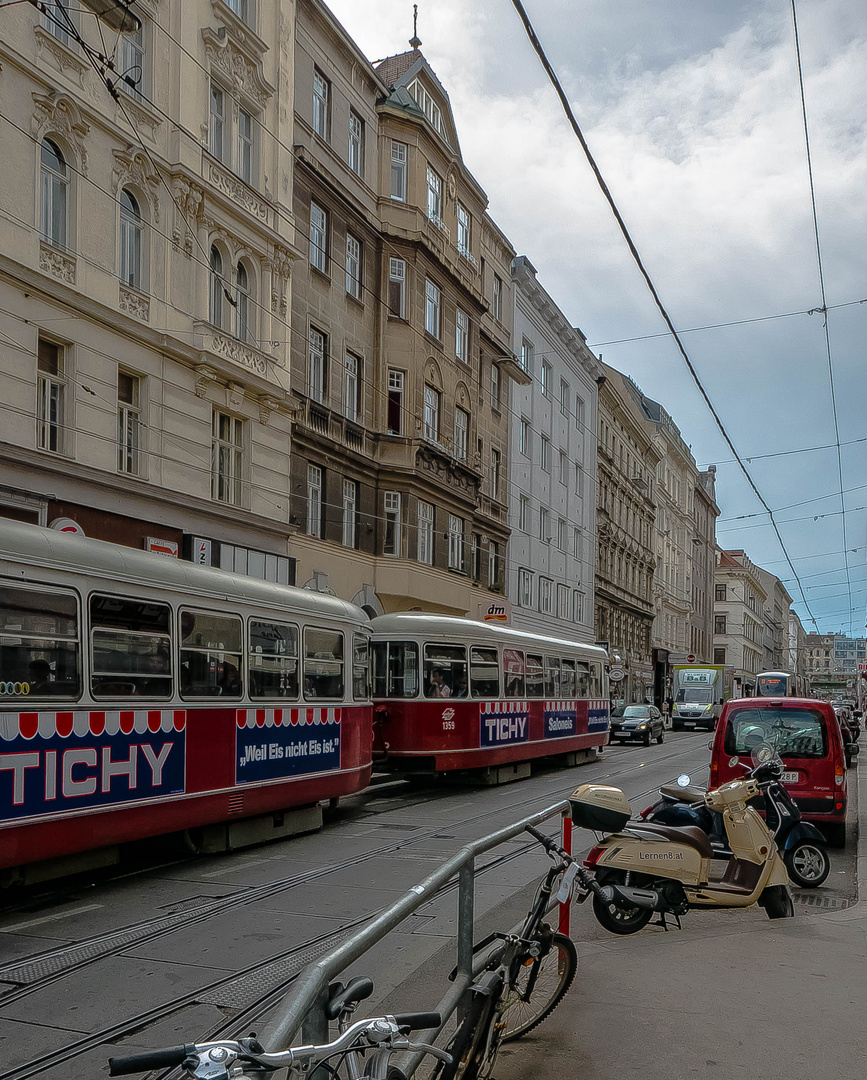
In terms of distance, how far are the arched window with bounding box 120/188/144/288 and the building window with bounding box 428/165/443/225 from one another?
13591 mm

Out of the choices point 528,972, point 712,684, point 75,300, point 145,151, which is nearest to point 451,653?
point 75,300

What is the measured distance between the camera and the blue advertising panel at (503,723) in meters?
20.1

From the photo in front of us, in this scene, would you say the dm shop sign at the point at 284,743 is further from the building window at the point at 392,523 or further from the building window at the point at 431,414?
the building window at the point at 431,414

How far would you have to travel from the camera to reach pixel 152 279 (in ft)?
66.9

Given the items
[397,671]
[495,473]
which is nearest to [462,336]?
[495,473]

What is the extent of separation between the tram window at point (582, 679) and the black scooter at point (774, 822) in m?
16.6

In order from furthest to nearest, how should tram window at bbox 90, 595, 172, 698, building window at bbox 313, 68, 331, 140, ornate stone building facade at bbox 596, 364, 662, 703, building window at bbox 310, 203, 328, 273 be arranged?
ornate stone building facade at bbox 596, 364, 662, 703 < building window at bbox 313, 68, 331, 140 < building window at bbox 310, 203, 328, 273 < tram window at bbox 90, 595, 172, 698

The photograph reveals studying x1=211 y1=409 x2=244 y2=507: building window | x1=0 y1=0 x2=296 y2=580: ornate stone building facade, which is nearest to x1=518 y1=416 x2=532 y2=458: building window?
x1=0 y1=0 x2=296 y2=580: ornate stone building facade

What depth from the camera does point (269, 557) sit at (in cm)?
2395

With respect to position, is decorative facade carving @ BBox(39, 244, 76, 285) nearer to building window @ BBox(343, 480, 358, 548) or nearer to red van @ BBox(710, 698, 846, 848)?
building window @ BBox(343, 480, 358, 548)

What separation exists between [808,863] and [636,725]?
2894cm

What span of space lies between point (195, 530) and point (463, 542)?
15.2 m

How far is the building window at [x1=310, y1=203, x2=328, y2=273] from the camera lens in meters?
27.0

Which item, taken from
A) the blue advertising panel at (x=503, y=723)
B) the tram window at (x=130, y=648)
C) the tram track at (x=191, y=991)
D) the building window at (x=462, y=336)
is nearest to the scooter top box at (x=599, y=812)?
the tram track at (x=191, y=991)
